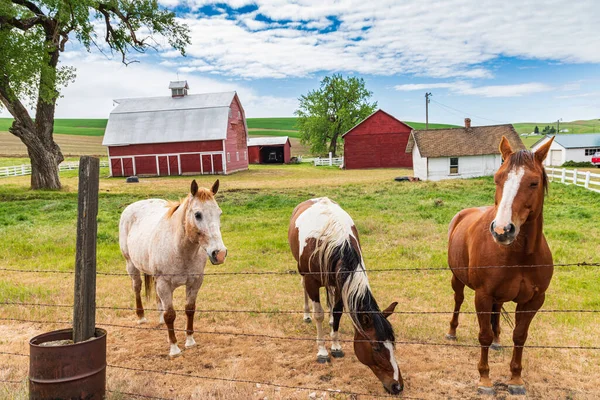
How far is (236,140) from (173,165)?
711 cm

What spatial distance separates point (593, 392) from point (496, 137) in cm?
3132

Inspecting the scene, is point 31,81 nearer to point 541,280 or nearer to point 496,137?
point 541,280

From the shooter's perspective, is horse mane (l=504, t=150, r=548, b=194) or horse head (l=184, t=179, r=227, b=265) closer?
horse mane (l=504, t=150, r=548, b=194)

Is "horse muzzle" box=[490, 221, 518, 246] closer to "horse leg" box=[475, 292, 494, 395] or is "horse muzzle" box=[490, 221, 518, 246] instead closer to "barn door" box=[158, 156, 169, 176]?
"horse leg" box=[475, 292, 494, 395]

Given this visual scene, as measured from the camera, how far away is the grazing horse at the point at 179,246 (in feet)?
15.4

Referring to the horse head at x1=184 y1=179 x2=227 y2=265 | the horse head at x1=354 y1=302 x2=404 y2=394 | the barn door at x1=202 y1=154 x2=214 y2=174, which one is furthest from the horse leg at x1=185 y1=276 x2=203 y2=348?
the barn door at x1=202 y1=154 x2=214 y2=174

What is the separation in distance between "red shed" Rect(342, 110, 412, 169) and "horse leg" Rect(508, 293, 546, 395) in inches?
1587

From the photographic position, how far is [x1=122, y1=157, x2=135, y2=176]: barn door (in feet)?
124

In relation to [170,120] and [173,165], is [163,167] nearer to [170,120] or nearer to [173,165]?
[173,165]

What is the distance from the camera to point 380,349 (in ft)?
12.8

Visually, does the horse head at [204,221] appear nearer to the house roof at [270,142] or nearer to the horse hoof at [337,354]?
the horse hoof at [337,354]

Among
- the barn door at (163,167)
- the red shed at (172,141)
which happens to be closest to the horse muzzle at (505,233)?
the red shed at (172,141)

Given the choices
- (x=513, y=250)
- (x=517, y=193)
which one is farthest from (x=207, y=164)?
(x=517, y=193)

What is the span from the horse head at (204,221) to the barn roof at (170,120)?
109ft
